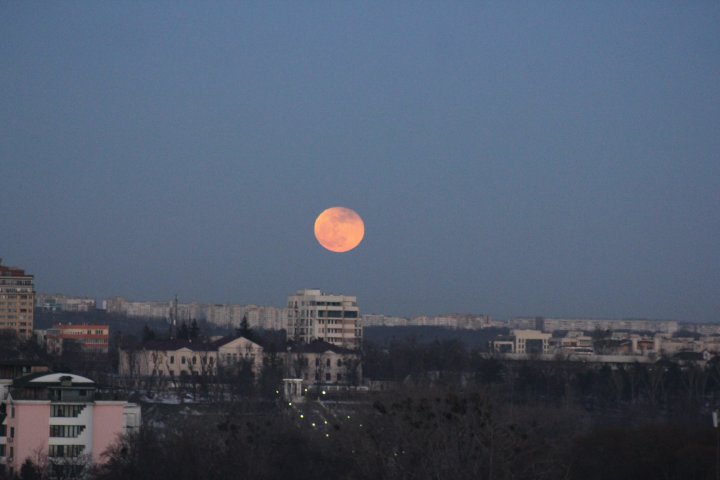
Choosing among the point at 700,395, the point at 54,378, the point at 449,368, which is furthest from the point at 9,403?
the point at 449,368

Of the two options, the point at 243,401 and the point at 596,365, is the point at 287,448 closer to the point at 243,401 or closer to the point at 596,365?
the point at 243,401

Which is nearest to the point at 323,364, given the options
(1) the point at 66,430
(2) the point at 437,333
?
(1) the point at 66,430

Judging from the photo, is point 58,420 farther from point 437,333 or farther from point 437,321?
point 437,321

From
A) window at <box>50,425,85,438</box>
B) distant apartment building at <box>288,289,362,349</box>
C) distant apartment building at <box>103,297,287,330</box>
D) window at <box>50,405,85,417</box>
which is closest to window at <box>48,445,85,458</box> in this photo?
window at <box>50,425,85,438</box>

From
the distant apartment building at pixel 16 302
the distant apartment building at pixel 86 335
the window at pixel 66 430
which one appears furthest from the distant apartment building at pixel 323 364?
the distant apartment building at pixel 16 302

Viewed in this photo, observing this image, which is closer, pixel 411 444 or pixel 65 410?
pixel 411 444
